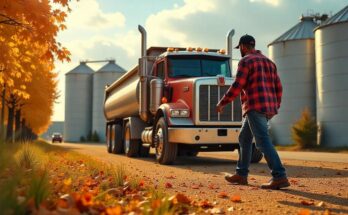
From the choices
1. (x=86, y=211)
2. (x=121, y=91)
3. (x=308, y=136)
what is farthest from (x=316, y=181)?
(x=308, y=136)

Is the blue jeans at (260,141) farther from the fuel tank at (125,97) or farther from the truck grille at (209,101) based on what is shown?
the fuel tank at (125,97)

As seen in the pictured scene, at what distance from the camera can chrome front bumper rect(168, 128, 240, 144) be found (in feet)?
35.2

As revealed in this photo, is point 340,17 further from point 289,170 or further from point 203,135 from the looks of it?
point 289,170

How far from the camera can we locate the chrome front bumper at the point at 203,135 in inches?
423

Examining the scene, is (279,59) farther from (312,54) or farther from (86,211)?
(86,211)

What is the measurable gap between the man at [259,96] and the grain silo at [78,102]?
69.3m

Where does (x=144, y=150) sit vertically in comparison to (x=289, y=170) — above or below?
above

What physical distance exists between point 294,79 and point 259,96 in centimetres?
3484

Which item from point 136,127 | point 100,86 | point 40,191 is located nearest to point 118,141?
point 136,127

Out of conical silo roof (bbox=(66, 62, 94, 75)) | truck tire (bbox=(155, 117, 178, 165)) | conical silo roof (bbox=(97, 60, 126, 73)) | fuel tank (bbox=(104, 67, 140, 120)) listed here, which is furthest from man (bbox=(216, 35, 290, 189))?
conical silo roof (bbox=(66, 62, 94, 75))

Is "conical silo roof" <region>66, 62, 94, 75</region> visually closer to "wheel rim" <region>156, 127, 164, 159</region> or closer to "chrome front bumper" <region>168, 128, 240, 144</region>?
"wheel rim" <region>156, 127, 164, 159</region>

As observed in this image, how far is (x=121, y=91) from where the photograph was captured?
17.4m

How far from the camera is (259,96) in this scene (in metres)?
6.41

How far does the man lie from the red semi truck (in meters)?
4.24
